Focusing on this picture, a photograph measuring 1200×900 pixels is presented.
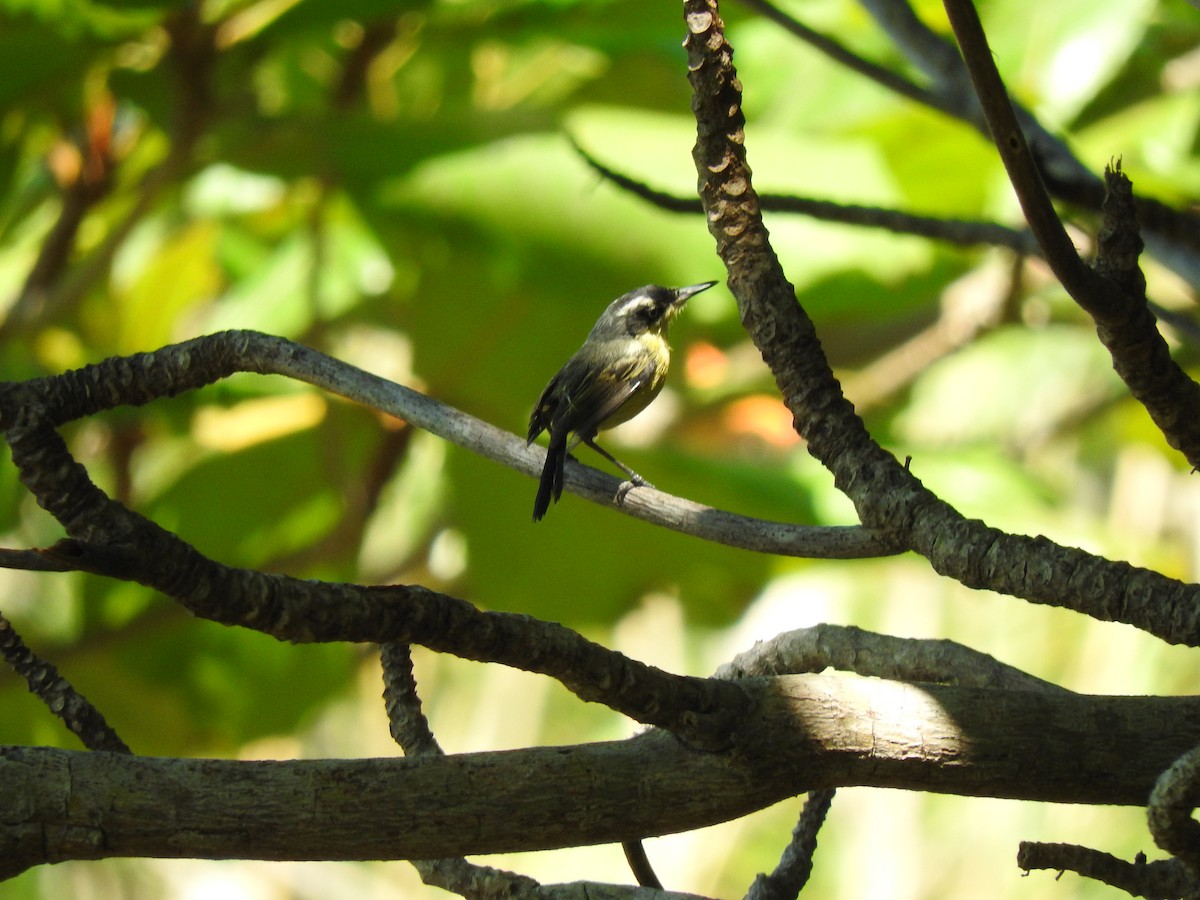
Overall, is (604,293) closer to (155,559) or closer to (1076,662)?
(155,559)

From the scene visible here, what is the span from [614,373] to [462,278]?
1.05 meters

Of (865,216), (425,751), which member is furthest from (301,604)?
(865,216)

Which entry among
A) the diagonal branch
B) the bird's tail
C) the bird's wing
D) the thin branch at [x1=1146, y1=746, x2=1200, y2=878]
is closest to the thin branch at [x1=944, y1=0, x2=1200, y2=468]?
the diagonal branch

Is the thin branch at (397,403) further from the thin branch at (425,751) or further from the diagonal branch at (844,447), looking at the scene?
the thin branch at (425,751)

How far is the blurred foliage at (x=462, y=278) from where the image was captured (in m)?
2.78

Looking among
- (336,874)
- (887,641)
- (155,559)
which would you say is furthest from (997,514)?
(336,874)

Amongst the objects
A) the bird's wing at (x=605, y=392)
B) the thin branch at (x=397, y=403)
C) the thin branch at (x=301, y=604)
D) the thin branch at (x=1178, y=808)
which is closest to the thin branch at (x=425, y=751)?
the thin branch at (x=397, y=403)

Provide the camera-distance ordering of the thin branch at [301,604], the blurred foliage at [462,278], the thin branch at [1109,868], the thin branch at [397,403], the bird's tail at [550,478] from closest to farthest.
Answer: the thin branch at [301,604] → the thin branch at [1109,868] → the thin branch at [397,403] → the bird's tail at [550,478] → the blurred foliage at [462,278]

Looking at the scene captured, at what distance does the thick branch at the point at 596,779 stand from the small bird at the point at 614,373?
107 cm

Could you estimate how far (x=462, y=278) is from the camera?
3240 mm

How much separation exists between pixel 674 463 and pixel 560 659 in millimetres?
1956

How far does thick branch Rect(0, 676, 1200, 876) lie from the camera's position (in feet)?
2.77

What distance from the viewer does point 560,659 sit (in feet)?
2.87

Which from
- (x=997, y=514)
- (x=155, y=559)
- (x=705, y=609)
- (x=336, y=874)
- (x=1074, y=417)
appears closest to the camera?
(x=155, y=559)
